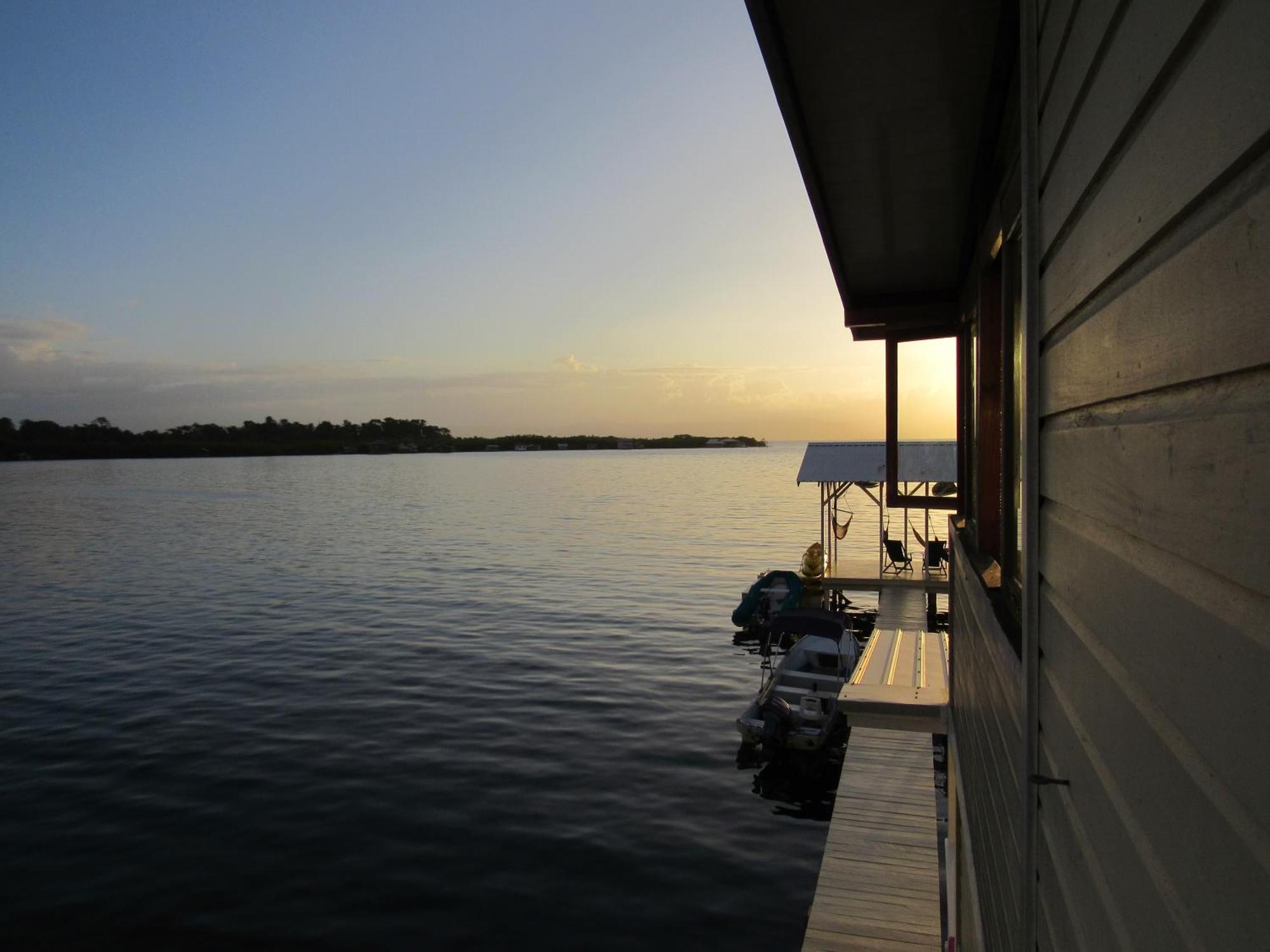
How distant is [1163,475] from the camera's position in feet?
3.86

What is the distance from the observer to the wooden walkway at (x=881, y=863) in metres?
7.17

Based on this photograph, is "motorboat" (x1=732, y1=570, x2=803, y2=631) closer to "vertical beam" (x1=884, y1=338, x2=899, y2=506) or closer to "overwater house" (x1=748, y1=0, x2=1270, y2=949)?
"vertical beam" (x1=884, y1=338, x2=899, y2=506)

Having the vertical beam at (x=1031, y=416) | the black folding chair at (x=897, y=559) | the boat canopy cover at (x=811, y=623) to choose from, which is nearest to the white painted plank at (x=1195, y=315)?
the vertical beam at (x=1031, y=416)

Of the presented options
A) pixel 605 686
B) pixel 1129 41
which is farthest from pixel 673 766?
pixel 1129 41

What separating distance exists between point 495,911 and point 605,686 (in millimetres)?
8722

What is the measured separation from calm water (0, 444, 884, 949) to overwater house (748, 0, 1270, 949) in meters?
8.30

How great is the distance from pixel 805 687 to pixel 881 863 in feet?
29.9

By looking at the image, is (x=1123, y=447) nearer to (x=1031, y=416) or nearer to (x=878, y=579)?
(x=1031, y=416)

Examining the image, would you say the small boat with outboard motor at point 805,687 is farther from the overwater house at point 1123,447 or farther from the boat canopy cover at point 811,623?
the overwater house at point 1123,447

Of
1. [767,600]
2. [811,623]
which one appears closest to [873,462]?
[767,600]

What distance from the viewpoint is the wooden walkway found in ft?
23.5

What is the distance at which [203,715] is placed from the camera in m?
16.7

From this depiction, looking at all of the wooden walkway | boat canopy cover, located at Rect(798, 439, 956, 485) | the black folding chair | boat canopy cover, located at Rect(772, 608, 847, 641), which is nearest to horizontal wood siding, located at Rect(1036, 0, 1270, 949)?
the wooden walkway

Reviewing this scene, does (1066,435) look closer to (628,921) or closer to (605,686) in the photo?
(628,921)
